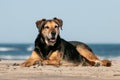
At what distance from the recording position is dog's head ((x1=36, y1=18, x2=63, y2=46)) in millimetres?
16641

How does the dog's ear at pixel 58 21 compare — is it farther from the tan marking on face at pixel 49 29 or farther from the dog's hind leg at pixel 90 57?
the dog's hind leg at pixel 90 57

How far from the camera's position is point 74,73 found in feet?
46.5

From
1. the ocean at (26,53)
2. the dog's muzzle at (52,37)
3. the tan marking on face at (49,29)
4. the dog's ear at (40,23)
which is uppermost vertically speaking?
the ocean at (26,53)

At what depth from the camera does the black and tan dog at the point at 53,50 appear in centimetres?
1675

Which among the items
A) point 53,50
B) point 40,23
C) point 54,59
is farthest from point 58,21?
point 54,59

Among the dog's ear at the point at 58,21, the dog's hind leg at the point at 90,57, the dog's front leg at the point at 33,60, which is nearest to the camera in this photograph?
the dog's front leg at the point at 33,60

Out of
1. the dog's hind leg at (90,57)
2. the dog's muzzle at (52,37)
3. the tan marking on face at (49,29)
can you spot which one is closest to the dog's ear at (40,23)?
the tan marking on face at (49,29)

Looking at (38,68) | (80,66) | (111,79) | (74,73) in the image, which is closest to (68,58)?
(80,66)

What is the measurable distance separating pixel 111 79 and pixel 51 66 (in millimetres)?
4339

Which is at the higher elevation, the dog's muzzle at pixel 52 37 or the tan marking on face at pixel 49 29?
the tan marking on face at pixel 49 29

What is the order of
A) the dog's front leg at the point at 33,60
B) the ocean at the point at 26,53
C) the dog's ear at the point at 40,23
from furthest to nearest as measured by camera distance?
the ocean at the point at 26,53
the dog's ear at the point at 40,23
the dog's front leg at the point at 33,60

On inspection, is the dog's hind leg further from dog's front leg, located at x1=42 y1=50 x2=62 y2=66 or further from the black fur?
dog's front leg, located at x1=42 y1=50 x2=62 y2=66

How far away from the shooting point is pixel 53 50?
17.2 meters

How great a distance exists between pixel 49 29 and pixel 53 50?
0.73m
